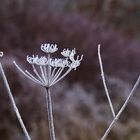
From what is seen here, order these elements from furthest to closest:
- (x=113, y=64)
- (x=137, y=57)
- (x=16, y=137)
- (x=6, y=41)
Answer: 1. (x=137, y=57)
2. (x=113, y=64)
3. (x=6, y=41)
4. (x=16, y=137)

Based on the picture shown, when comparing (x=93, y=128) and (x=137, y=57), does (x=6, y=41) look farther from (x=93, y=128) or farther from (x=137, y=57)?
(x=137, y=57)

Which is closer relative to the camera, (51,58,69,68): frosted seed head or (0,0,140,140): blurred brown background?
(51,58,69,68): frosted seed head

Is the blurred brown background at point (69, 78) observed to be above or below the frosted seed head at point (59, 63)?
above

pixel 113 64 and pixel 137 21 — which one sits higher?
pixel 137 21

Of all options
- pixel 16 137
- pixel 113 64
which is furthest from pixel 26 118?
pixel 113 64

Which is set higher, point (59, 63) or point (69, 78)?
point (69, 78)

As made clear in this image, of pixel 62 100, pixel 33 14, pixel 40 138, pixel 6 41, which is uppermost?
pixel 33 14

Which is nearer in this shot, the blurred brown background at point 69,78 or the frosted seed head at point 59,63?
the frosted seed head at point 59,63

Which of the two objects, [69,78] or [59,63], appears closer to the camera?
[59,63]
